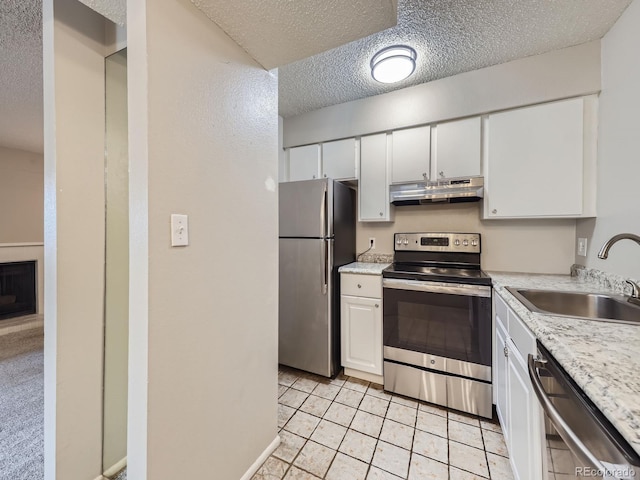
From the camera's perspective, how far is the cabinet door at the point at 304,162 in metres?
2.79

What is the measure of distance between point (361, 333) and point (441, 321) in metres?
0.64

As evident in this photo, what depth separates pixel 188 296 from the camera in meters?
1.01

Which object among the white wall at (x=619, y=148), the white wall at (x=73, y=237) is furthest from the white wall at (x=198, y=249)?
the white wall at (x=619, y=148)

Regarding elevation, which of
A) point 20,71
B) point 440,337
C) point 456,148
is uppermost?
point 20,71

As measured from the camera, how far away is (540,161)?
Result: 1.90 m

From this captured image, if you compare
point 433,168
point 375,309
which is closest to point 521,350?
point 375,309

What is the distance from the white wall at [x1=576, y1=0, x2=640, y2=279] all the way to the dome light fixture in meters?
1.14

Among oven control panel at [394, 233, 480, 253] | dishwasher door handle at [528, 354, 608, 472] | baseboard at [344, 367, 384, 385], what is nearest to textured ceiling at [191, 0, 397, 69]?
dishwasher door handle at [528, 354, 608, 472]

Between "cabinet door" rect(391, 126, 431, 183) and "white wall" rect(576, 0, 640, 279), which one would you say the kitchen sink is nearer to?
"white wall" rect(576, 0, 640, 279)

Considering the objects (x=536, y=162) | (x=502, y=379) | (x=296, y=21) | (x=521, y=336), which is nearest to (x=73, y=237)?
(x=296, y=21)

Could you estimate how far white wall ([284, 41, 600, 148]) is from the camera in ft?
5.86

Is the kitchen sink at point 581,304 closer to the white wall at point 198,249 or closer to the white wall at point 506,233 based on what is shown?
the white wall at point 506,233

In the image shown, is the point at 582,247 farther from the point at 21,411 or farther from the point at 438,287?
the point at 21,411

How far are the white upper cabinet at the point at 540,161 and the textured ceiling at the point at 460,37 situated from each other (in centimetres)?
42
